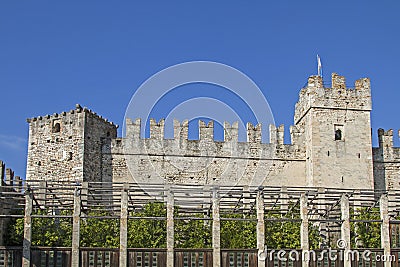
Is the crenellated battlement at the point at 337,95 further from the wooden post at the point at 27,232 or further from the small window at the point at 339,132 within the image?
the wooden post at the point at 27,232

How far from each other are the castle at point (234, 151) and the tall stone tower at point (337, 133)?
6 cm

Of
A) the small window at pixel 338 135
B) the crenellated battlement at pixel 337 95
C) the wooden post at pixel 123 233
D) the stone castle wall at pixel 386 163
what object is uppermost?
the crenellated battlement at pixel 337 95

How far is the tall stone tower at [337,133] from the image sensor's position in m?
43.2

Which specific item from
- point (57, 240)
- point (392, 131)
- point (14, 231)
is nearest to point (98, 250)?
point (57, 240)

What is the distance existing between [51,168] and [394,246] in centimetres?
1858

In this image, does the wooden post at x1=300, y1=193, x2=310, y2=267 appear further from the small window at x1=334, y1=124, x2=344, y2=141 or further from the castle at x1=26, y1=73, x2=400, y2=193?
the small window at x1=334, y1=124, x2=344, y2=141

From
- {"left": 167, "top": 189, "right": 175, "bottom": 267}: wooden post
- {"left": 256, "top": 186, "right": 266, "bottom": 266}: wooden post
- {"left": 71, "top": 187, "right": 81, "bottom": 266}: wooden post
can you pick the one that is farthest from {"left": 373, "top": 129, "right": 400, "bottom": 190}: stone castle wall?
{"left": 71, "top": 187, "right": 81, "bottom": 266}: wooden post

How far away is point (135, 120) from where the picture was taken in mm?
43938

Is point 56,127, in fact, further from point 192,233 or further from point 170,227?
point 170,227

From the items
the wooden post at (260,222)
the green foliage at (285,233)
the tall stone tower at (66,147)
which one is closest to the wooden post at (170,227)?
the wooden post at (260,222)

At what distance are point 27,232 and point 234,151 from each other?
1520cm

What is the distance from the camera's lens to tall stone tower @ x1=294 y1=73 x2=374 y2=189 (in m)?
43.2

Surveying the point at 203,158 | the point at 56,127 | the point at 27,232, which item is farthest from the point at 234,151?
the point at 27,232

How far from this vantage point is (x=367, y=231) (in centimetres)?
3806
